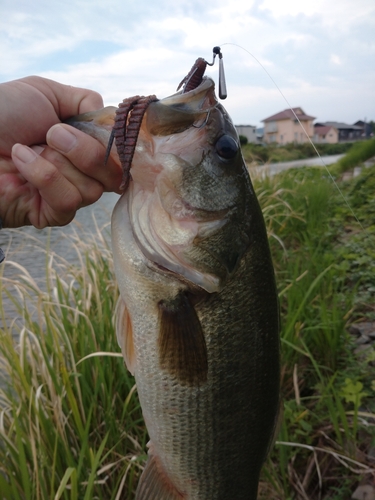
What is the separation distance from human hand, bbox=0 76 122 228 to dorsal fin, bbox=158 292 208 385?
1.91 feet

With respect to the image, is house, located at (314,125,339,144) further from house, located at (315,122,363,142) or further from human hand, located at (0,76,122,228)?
human hand, located at (0,76,122,228)

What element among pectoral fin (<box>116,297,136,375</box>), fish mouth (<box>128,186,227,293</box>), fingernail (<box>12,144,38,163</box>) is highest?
fingernail (<box>12,144,38,163</box>)

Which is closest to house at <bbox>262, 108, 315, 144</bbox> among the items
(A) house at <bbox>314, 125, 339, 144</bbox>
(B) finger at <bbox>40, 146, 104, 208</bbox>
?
(A) house at <bbox>314, 125, 339, 144</bbox>

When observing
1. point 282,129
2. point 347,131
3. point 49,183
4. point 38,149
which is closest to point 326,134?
point 347,131

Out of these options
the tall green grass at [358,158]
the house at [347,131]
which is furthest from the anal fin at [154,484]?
the house at [347,131]

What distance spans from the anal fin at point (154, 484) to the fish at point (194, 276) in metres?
0.16

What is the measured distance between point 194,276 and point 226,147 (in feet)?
1.46

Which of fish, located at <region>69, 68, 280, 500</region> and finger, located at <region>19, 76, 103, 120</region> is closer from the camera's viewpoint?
fish, located at <region>69, 68, 280, 500</region>

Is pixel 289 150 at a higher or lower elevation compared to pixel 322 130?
lower

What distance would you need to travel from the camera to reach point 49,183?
1.69m

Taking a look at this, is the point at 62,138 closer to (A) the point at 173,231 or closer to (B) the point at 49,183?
(B) the point at 49,183

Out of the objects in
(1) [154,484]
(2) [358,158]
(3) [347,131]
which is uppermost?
(3) [347,131]

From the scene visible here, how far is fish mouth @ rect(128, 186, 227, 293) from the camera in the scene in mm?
1530

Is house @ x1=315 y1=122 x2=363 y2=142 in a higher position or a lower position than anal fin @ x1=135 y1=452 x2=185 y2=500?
higher
